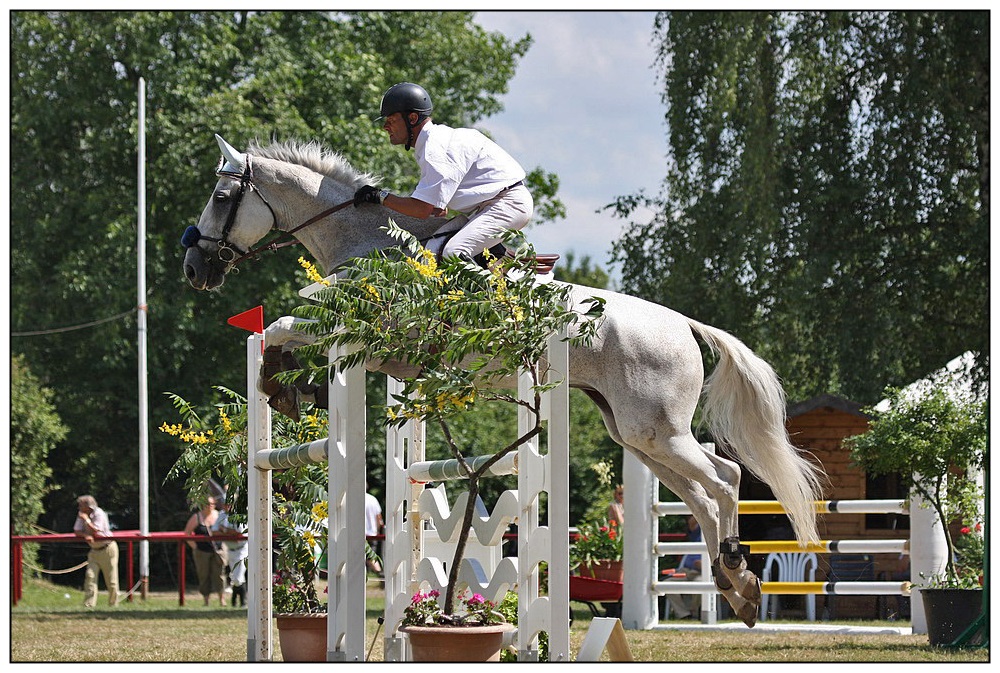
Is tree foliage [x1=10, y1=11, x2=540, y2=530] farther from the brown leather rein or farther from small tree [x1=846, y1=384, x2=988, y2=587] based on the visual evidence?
the brown leather rein

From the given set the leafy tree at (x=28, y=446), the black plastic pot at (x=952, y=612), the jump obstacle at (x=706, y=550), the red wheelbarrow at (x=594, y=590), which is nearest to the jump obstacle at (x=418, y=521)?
the black plastic pot at (x=952, y=612)

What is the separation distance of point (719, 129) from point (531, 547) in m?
11.3

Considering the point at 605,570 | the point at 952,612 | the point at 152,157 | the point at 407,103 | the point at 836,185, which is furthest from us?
the point at 152,157

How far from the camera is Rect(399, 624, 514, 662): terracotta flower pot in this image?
14.0 feet

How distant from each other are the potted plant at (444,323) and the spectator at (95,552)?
9.20m

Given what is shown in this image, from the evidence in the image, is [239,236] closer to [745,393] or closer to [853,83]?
[745,393]

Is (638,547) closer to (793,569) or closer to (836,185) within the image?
(793,569)

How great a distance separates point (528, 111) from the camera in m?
24.1

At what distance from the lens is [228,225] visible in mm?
5152

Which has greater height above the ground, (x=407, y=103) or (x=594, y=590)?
(x=407, y=103)

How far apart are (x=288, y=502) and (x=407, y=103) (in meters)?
2.41

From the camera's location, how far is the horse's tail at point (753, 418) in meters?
5.49

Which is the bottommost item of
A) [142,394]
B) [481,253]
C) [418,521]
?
[418,521]

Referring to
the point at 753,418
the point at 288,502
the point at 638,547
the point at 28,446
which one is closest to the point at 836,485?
the point at 638,547
